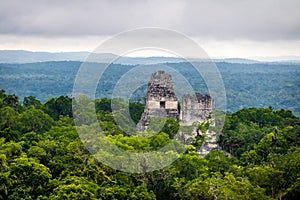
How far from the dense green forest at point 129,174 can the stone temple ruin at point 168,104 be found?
136 cm

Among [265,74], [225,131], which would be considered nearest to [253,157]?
[225,131]

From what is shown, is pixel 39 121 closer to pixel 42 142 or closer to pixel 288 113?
pixel 42 142

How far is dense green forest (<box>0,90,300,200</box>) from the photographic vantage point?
20.1 meters

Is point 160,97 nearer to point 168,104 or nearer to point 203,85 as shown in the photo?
point 168,104

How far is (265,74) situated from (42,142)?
559 feet

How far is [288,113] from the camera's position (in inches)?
A: 1606

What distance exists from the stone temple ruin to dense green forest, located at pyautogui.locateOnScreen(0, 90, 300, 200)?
4.48ft

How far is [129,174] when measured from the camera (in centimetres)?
2309

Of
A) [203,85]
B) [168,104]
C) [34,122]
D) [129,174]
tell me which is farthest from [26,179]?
[203,85]

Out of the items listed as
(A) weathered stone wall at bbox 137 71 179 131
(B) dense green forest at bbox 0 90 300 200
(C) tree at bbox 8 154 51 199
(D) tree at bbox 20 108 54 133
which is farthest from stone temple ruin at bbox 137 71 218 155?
(C) tree at bbox 8 154 51 199

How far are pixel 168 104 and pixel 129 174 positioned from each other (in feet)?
37.7

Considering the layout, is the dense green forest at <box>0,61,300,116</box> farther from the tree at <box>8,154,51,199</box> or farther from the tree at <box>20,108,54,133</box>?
the tree at <box>8,154,51,199</box>

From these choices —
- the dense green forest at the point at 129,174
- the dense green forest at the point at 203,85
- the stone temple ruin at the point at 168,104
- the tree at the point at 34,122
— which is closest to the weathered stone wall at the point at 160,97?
the stone temple ruin at the point at 168,104

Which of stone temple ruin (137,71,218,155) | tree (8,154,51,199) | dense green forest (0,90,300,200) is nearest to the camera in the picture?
tree (8,154,51,199)
